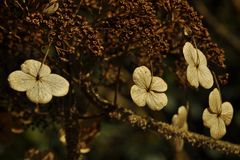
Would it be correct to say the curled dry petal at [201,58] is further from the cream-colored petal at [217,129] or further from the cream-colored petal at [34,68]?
the cream-colored petal at [34,68]

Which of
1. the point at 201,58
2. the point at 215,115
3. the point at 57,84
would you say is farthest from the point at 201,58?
the point at 57,84

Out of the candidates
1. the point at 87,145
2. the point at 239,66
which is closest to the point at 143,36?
the point at 87,145

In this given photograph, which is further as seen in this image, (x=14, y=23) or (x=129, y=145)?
(x=129, y=145)

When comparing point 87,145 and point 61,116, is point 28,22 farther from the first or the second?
point 87,145

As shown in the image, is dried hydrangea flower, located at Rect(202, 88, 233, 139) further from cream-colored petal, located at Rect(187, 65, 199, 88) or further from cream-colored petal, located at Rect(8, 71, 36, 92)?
cream-colored petal, located at Rect(8, 71, 36, 92)

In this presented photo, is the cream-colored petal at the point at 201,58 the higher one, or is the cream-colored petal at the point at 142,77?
the cream-colored petal at the point at 201,58

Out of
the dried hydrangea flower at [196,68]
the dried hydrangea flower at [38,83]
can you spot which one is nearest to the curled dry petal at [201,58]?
the dried hydrangea flower at [196,68]
